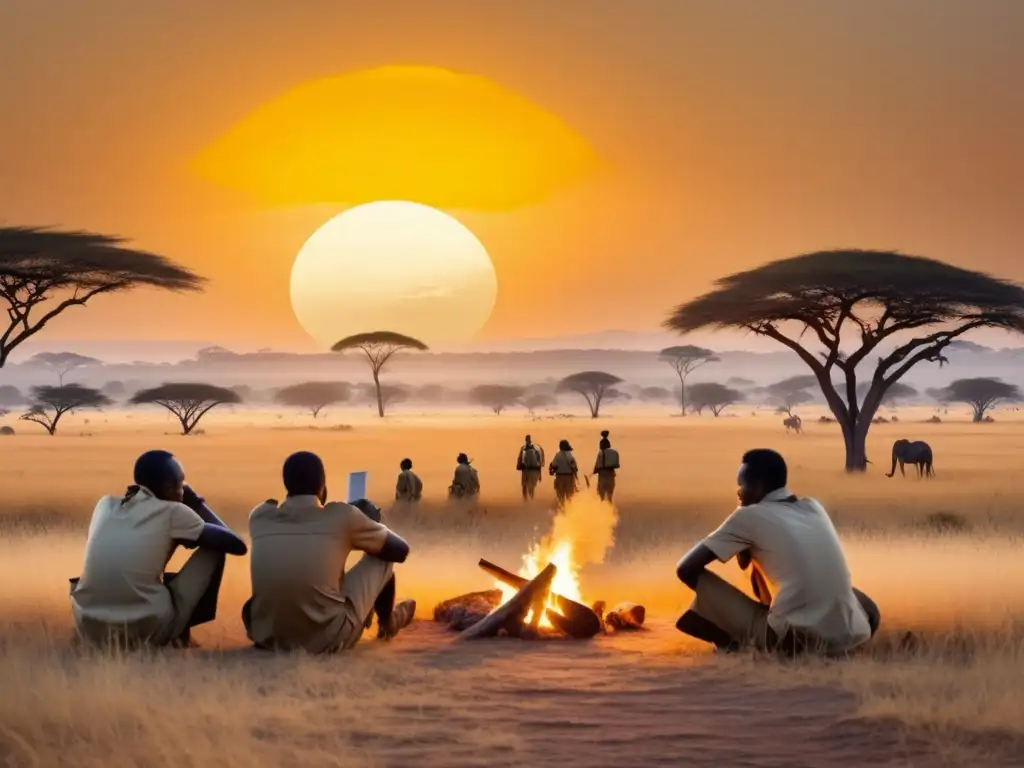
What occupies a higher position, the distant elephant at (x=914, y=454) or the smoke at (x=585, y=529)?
the distant elephant at (x=914, y=454)

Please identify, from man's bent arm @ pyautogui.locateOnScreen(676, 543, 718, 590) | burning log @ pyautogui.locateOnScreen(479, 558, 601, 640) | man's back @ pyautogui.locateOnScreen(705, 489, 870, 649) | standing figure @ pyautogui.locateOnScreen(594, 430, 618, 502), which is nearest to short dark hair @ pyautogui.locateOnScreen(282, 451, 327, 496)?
burning log @ pyautogui.locateOnScreen(479, 558, 601, 640)

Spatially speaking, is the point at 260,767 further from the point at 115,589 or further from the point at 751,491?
the point at 751,491

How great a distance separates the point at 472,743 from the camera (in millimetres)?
6090

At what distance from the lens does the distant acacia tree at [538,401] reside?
13312cm

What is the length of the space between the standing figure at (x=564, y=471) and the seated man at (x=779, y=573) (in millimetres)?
12179

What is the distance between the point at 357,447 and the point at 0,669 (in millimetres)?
42045

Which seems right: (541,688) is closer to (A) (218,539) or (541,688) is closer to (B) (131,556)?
(A) (218,539)

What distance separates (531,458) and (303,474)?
46.6ft

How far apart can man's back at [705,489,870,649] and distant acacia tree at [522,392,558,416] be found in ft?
400

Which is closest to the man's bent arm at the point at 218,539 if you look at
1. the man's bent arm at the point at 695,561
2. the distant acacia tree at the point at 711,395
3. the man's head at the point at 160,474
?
the man's head at the point at 160,474

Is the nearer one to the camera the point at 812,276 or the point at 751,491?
the point at 751,491

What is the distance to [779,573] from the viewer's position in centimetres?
791

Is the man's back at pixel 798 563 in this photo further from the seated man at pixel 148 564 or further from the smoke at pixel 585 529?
the smoke at pixel 585 529

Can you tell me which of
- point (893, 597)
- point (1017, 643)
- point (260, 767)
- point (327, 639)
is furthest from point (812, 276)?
point (260, 767)
